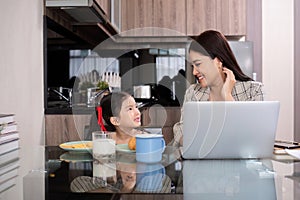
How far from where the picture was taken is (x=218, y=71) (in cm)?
207

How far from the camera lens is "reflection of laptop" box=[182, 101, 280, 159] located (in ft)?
3.92

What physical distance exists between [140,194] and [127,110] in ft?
2.07

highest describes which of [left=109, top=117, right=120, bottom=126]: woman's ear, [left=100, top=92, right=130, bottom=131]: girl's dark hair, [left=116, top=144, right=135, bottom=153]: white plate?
[left=100, top=92, right=130, bottom=131]: girl's dark hair

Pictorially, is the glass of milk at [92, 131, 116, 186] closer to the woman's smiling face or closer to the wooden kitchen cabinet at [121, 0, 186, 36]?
the woman's smiling face

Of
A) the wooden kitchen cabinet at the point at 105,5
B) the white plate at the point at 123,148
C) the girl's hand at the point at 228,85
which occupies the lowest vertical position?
the white plate at the point at 123,148

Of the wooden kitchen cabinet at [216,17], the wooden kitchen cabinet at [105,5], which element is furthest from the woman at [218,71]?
the wooden kitchen cabinet at [216,17]

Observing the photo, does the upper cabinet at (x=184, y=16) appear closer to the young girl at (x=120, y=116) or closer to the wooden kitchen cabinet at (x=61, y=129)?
the wooden kitchen cabinet at (x=61, y=129)

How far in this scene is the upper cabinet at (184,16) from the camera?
377cm

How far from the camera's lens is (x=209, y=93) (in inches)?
90.6

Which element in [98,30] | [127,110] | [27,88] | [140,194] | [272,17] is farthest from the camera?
[272,17]

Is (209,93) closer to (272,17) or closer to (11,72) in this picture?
(11,72)

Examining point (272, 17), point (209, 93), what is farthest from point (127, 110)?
point (272, 17)

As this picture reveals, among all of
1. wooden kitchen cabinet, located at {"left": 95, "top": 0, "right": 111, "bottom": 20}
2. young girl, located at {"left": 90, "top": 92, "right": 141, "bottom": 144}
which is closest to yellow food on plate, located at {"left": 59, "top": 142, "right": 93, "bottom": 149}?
young girl, located at {"left": 90, "top": 92, "right": 141, "bottom": 144}

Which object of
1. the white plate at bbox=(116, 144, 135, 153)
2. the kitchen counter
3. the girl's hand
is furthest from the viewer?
the girl's hand
